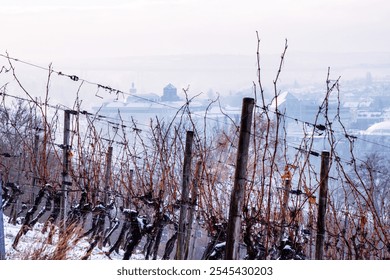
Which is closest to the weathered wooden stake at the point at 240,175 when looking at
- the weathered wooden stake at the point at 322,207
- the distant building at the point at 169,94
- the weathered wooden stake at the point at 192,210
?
the weathered wooden stake at the point at 322,207

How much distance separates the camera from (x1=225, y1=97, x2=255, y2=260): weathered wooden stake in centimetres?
471

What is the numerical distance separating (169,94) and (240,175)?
5.31 meters

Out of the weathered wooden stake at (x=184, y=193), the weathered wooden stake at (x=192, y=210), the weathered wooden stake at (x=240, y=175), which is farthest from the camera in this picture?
the weathered wooden stake at (x=192, y=210)

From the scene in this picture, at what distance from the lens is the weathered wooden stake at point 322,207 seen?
5.78 metres

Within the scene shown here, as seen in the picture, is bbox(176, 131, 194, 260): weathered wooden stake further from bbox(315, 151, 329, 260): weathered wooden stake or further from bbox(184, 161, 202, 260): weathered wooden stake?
bbox(315, 151, 329, 260): weathered wooden stake

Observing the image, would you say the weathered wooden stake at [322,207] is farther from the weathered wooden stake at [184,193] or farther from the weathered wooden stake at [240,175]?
the weathered wooden stake at [240,175]

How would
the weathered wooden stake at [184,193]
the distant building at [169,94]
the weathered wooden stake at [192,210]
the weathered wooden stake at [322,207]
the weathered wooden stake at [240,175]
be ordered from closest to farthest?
the weathered wooden stake at [240,175] → the weathered wooden stake at [322,207] → the weathered wooden stake at [184,193] → the weathered wooden stake at [192,210] → the distant building at [169,94]

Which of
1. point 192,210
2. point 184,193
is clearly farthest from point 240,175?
point 192,210

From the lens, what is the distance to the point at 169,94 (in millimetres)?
9938

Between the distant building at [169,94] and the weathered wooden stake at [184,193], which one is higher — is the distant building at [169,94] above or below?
above

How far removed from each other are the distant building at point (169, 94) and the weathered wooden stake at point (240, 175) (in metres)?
4.97

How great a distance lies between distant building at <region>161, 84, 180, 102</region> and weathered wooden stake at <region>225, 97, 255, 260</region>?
4.97 meters

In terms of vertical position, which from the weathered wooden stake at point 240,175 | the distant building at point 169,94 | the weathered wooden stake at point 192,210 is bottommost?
the weathered wooden stake at point 192,210
